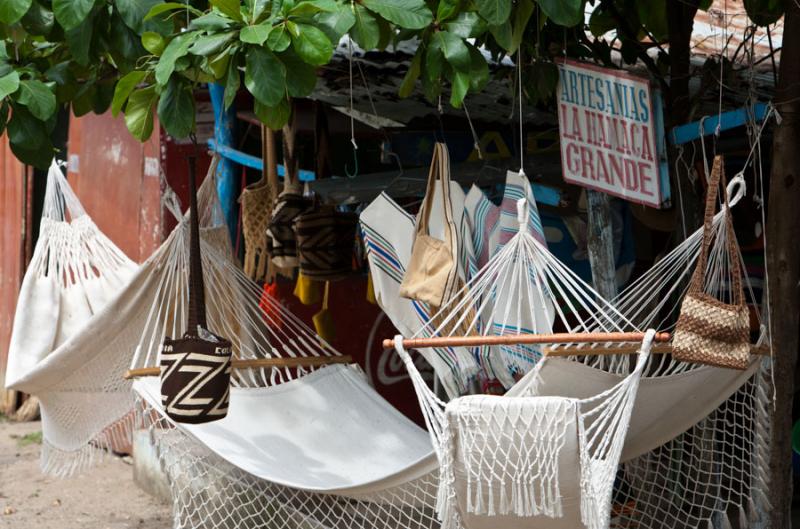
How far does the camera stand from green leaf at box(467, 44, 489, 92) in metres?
2.68

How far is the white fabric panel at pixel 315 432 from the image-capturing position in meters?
3.22

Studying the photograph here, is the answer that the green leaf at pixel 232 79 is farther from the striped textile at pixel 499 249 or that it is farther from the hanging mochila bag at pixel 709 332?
the hanging mochila bag at pixel 709 332

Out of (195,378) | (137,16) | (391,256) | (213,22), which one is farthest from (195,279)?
(213,22)

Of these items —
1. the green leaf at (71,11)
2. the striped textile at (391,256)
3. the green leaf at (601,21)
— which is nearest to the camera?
the green leaf at (71,11)

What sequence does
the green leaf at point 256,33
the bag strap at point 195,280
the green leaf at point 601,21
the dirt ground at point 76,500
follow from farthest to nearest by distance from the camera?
the dirt ground at point 76,500
the green leaf at point 601,21
the bag strap at point 195,280
the green leaf at point 256,33

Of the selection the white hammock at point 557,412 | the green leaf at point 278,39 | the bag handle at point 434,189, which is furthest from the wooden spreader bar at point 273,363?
the green leaf at point 278,39

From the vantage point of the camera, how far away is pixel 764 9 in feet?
10.3

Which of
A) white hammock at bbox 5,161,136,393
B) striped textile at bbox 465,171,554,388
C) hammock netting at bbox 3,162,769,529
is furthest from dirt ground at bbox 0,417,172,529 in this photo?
striped textile at bbox 465,171,554,388

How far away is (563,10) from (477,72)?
0.91ft

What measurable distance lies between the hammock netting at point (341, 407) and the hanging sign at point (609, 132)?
0.80ft

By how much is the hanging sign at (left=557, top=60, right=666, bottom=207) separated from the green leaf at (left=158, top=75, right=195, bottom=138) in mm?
1116

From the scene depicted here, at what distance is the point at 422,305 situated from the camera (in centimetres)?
316

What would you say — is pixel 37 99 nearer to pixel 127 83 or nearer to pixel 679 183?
pixel 127 83

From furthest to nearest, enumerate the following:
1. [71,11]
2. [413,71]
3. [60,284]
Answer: [60,284]
[413,71]
[71,11]
